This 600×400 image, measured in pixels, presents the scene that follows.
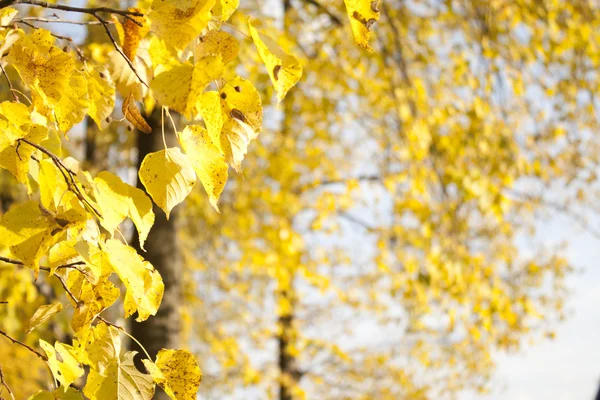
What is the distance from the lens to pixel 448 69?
218 inches

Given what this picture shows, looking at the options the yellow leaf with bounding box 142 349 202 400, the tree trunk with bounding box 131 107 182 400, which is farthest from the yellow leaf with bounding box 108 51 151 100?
the tree trunk with bounding box 131 107 182 400

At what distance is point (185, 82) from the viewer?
0.88 meters

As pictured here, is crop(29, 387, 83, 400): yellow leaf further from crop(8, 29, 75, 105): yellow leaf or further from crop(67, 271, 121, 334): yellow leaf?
crop(8, 29, 75, 105): yellow leaf

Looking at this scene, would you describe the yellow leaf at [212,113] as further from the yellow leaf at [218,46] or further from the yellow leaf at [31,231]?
the yellow leaf at [31,231]

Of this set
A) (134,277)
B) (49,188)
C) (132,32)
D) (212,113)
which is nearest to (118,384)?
(134,277)

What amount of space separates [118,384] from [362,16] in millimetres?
627

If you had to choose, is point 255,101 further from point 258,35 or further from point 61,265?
point 61,265

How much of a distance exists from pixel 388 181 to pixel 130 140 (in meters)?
2.12

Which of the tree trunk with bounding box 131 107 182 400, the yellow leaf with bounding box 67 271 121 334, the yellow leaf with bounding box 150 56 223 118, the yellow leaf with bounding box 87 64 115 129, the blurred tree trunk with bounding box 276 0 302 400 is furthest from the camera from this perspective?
the blurred tree trunk with bounding box 276 0 302 400

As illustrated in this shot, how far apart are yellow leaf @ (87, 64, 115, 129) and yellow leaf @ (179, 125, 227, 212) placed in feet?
0.75

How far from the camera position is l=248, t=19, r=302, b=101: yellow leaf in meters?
0.95

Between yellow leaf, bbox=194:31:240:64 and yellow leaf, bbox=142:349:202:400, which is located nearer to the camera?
yellow leaf, bbox=194:31:240:64

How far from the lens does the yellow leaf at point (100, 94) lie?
3.81 ft

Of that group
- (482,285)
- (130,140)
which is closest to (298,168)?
(130,140)
